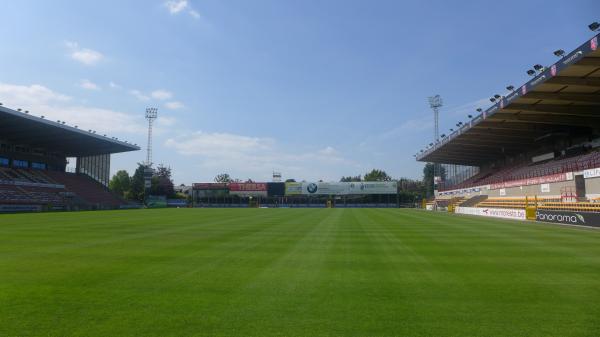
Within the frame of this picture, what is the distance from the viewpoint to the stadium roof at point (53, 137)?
46594 millimetres

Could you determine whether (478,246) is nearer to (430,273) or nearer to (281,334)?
(430,273)

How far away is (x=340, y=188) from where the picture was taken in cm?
8344

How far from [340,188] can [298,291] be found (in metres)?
77.7

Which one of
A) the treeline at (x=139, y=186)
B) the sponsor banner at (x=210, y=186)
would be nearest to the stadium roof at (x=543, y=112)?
the sponsor banner at (x=210, y=186)

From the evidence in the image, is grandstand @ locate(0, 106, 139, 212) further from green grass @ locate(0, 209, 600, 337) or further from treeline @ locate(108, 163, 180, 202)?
green grass @ locate(0, 209, 600, 337)

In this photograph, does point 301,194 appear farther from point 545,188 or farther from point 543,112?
point 543,112

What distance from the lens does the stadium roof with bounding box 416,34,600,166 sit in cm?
2414

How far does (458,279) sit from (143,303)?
5674 millimetres

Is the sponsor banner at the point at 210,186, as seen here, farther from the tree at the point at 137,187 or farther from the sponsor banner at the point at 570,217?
the sponsor banner at the point at 570,217

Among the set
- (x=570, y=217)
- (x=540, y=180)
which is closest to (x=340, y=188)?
(x=540, y=180)

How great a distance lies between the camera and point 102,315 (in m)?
5.03

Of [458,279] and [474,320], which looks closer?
[474,320]

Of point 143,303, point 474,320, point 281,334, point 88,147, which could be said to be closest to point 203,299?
point 143,303

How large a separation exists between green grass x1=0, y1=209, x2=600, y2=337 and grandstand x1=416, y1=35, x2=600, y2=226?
16135 mm
